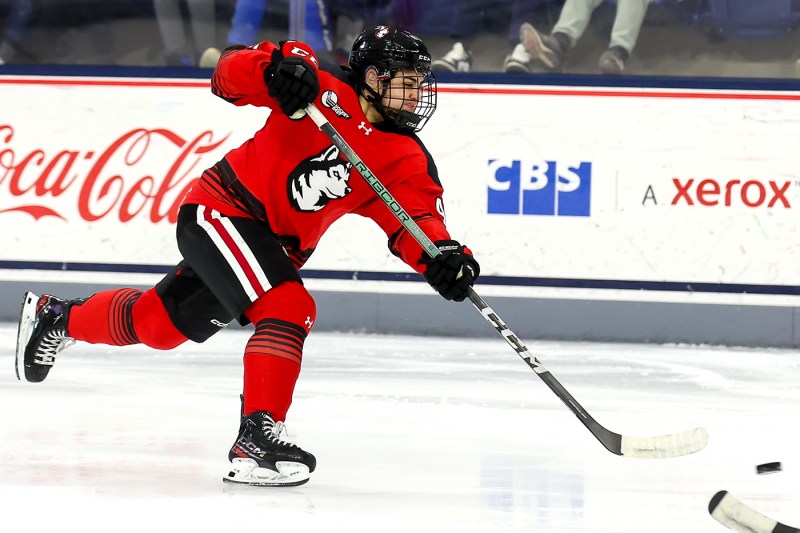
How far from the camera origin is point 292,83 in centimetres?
227

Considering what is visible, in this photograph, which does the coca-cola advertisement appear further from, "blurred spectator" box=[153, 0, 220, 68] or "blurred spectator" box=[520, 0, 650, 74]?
"blurred spectator" box=[520, 0, 650, 74]

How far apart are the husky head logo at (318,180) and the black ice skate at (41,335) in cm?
75

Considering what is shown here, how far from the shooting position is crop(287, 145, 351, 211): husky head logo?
7.84 feet

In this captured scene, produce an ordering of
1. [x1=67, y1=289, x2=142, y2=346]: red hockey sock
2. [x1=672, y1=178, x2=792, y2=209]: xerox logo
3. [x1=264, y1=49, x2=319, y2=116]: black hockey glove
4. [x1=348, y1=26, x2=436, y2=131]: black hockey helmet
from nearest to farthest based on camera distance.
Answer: [x1=264, y1=49, x2=319, y2=116]: black hockey glove < [x1=348, y1=26, x2=436, y2=131]: black hockey helmet < [x1=67, y1=289, x2=142, y2=346]: red hockey sock < [x1=672, y1=178, x2=792, y2=209]: xerox logo

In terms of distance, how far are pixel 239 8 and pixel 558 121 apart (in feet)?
4.52

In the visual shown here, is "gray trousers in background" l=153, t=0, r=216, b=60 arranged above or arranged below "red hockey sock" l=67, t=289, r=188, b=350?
above

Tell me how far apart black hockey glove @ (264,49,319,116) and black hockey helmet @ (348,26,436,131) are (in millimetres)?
153

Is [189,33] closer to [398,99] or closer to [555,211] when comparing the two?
[555,211]

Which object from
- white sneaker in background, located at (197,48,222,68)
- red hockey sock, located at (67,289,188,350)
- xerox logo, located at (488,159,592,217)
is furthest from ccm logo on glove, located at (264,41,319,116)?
white sneaker in background, located at (197,48,222,68)

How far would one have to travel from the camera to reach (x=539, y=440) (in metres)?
2.72

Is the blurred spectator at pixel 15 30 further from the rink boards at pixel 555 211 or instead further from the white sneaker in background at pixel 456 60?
the white sneaker in background at pixel 456 60

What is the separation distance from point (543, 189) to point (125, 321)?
2.29 metres

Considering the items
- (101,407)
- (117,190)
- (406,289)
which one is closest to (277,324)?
(101,407)

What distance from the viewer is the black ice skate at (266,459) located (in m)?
2.17
